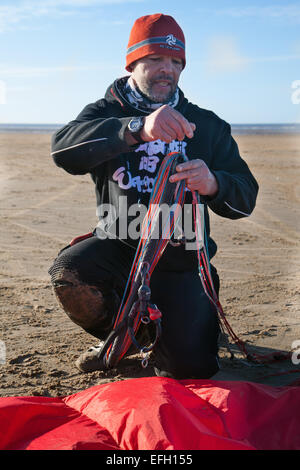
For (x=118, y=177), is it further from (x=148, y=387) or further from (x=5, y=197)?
(x=5, y=197)

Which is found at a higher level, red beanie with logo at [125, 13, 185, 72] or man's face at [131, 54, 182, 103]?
red beanie with logo at [125, 13, 185, 72]

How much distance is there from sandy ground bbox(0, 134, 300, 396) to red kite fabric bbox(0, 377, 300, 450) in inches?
25.3

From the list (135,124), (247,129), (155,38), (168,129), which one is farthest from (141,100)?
(247,129)

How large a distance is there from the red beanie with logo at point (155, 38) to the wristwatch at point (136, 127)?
0.58 metres

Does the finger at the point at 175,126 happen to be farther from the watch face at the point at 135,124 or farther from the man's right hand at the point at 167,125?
the watch face at the point at 135,124

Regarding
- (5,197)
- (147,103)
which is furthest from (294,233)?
(5,197)

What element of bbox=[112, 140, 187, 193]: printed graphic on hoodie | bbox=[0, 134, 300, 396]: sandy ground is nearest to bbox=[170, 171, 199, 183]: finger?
bbox=[112, 140, 187, 193]: printed graphic on hoodie

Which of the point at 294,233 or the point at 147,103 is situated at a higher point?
the point at 147,103

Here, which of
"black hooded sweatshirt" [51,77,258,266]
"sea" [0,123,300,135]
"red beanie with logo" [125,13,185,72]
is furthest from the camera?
"sea" [0,123,300,135]

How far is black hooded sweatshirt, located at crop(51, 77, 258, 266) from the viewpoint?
9.41ft

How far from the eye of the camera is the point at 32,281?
4.70 meters

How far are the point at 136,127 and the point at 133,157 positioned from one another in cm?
51

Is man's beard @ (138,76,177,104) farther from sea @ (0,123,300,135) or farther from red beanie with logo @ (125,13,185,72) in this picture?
sea @ (0,123,300,135)

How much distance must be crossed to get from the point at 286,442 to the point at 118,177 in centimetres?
169
